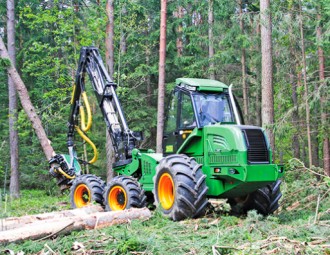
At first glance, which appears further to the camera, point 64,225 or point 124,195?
point 124,195

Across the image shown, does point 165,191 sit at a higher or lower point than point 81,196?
higher

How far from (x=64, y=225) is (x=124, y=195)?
278 centimetres

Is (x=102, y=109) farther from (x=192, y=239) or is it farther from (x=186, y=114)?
(x=192, y=239)

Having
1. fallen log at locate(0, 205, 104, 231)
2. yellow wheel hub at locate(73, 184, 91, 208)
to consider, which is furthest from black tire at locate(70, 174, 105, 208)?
fallen log at locate(0, 205, 104, 231)

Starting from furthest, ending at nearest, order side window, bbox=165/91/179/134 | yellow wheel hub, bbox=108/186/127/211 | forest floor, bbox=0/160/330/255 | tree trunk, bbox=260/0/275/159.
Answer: tree trunk, bbox=260/0/275/159 → yellow wheel hub, bbox=108/186/127/211 → side window, bbox=165/91/179/134 → forest floor, bbox=0/160/330/255

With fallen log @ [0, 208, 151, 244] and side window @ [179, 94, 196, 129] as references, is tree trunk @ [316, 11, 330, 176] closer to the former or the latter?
side window @ [179, 94, 196, 129]

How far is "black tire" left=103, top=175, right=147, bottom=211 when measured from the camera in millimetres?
8609

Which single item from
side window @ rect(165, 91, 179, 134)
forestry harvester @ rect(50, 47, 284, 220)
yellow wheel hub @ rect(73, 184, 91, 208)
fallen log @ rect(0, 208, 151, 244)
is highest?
side window @ rect(165, 91, 179, 134)

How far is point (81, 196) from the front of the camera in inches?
402

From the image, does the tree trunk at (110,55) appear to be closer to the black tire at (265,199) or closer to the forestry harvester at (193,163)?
the forestry harvester at (193,163)

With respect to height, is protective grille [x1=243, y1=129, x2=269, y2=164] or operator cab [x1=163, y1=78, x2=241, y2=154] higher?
operator cab [x1=163, y1=78, x2=241, y2=154]

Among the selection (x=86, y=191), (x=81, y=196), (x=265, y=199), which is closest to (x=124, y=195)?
(x=86, y=191)

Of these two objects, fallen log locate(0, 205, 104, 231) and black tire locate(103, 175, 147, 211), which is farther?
black tire locate(103, 175, 147, 211)

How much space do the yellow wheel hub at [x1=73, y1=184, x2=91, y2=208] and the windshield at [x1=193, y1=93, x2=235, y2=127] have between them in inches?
142
